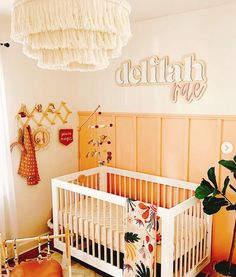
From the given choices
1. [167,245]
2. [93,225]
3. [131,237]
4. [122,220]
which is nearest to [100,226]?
[93,225]

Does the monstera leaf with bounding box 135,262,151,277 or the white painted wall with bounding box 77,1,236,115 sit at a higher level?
Result: the white painted wall with bounding box 77,1,236,115

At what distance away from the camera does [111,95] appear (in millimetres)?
3324

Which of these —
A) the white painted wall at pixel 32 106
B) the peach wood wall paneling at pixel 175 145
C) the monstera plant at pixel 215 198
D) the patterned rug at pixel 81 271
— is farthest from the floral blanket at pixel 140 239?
the white painted wall at pixel 32 106

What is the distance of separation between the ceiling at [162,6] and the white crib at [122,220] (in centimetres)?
159

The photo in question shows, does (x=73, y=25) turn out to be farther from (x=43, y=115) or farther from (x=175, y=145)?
(x=43, y=115)

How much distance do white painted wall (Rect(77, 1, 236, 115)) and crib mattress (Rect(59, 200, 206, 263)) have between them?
1080 millimetres

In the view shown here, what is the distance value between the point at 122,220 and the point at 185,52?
165 centimetres

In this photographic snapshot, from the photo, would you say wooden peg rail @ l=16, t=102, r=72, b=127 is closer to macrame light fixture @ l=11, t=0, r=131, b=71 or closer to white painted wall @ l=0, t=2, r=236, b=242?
white painted wall @ l=0, t=2, r=236, b=242

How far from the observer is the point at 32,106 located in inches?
125

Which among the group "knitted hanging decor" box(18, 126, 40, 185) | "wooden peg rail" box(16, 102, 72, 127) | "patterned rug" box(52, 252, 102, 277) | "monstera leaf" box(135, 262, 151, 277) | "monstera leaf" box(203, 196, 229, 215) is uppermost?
"wooden peg rail" box(16, 102, 72, 127)

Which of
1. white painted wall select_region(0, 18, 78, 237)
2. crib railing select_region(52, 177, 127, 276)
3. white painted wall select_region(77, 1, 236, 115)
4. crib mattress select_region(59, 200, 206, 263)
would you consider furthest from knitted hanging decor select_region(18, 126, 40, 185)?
white painted wall select_region(77, 1, 236, 115)

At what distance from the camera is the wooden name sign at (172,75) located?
2.64m

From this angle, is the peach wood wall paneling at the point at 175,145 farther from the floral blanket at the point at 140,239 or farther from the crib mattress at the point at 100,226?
the floral blanket at the point at 140,239

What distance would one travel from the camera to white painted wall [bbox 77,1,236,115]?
246cm
